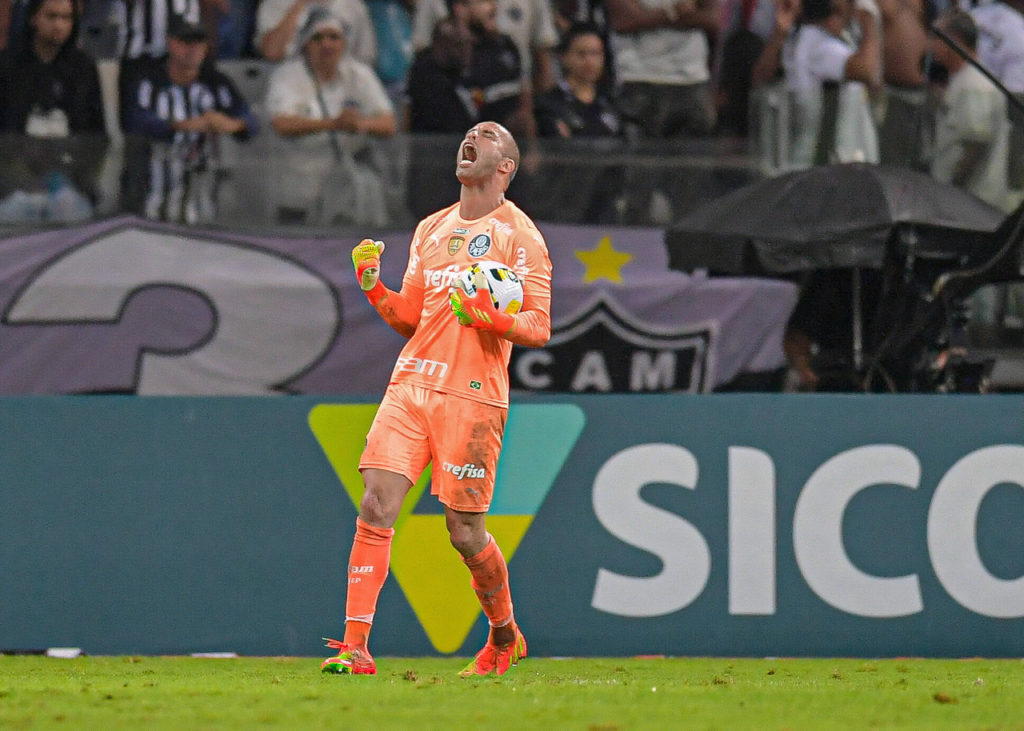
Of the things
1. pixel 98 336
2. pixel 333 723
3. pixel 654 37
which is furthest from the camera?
pixel 654 37

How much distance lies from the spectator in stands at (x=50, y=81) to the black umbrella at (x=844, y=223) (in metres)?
4.61

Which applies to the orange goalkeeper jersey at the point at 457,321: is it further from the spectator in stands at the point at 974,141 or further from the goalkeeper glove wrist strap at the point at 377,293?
the spectator in stands at the point at 974,141

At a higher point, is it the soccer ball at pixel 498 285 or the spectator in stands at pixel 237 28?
the spectator in stands at pixel 237 28

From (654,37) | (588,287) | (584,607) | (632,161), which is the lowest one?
(584,607)

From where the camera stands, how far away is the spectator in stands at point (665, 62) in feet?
40.5

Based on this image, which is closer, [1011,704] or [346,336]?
[1011,704]

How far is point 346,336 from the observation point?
11.0m

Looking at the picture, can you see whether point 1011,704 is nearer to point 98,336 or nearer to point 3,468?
point 3,468

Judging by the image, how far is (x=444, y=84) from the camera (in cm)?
1209

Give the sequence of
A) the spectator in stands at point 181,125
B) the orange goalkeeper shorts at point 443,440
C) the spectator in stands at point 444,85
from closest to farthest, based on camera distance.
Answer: the orange goalkeeper shorts at point 443,440 < the spectator in stands at point 181,125 < the spectator in stands at point 444,85

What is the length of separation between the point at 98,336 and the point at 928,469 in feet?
18.3

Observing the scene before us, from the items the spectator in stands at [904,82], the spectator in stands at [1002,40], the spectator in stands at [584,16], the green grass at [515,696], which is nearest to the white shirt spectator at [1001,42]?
the spectator in stands at [1002,40]

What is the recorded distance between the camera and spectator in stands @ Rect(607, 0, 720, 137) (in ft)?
40.5

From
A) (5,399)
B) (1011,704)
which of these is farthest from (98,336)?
(1011,704)
